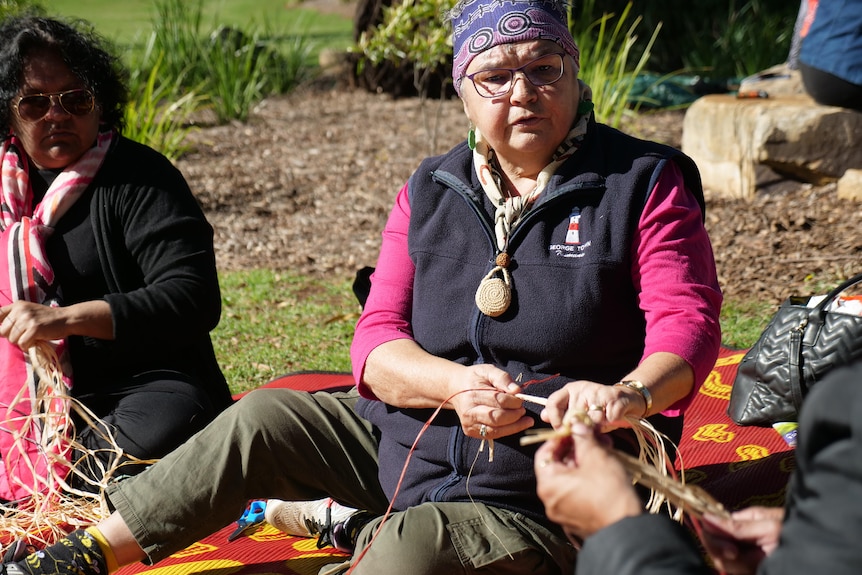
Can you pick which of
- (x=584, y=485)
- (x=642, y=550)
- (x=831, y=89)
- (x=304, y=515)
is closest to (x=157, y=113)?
(x=831, y=89)

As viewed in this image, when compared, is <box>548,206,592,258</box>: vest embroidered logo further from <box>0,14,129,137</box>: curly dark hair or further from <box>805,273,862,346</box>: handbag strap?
<box>0,14,129,137</box>: curly dark hair

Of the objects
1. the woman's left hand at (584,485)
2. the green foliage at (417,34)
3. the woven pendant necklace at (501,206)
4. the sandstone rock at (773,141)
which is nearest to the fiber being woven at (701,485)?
the woven pendant necklace at (501,206)

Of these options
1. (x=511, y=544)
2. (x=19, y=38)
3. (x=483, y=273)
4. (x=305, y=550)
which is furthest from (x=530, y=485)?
(x=19, y=38)

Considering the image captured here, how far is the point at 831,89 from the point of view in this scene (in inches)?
240

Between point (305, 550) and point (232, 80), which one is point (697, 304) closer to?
point (305, 550)

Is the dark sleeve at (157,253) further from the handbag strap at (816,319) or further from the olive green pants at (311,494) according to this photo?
the handbag strap at (816,319)

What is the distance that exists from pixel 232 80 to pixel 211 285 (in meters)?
6.67

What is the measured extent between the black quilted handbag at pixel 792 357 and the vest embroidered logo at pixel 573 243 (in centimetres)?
99

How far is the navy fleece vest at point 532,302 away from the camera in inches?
98.6

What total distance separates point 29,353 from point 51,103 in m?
0.78

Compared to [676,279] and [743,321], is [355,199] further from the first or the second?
[676,279]

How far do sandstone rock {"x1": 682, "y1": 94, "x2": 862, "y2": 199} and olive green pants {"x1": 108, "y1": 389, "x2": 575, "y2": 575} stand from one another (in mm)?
4128

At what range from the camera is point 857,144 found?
240 inches

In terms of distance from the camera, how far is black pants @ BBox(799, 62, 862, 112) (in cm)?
602
